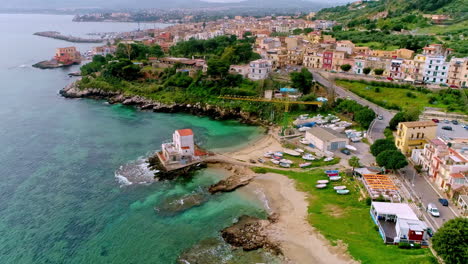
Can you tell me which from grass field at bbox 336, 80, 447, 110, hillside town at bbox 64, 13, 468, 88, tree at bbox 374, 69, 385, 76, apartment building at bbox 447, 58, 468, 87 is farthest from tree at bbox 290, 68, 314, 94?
apartment building at bbox 447, 58, 468, 87

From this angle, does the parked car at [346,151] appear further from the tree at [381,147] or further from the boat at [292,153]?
the boat at [292,153]

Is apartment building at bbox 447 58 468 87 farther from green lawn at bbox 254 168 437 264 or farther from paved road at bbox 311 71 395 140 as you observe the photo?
green lawn at bbox 254 168 437 264

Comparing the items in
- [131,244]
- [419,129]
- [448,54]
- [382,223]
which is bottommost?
[131,244]

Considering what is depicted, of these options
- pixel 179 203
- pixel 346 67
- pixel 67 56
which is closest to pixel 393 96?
pixel 346 67

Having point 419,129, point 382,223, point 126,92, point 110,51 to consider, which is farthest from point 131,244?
point 110,51

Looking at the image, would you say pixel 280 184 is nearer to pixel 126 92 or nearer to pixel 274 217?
pixel 274 217
